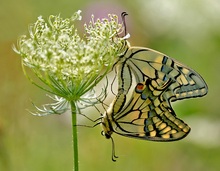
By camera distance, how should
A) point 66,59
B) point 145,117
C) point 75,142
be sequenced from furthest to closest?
point 145,117 → point 66,59 → point 75,142

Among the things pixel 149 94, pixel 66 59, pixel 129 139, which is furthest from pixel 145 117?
pixel 129 139

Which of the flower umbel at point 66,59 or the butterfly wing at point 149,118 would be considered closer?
the flower umbel at point 66,59

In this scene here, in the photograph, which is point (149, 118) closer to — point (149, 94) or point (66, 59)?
point (149, 94)

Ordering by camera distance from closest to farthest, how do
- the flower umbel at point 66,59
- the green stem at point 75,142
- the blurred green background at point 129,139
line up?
1. the green stem at point 75,142
2. the flower umbel at point 66,59
3. the blurred green background at point 129,139

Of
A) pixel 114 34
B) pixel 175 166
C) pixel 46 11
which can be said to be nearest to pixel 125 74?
pixel 114 34

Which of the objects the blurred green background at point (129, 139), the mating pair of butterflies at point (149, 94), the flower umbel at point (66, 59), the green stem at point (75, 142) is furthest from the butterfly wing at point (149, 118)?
the blurred green background at point (129, 139)

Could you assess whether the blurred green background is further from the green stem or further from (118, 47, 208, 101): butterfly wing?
the green stem

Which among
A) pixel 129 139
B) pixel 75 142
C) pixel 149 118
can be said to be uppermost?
pixel 129 139

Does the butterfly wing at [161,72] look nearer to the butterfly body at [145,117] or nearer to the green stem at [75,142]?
the butterfly body at [145,117]

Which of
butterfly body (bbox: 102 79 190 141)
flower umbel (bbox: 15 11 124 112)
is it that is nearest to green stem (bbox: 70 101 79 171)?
flower umbel (bbox: 15 11 124 112)
